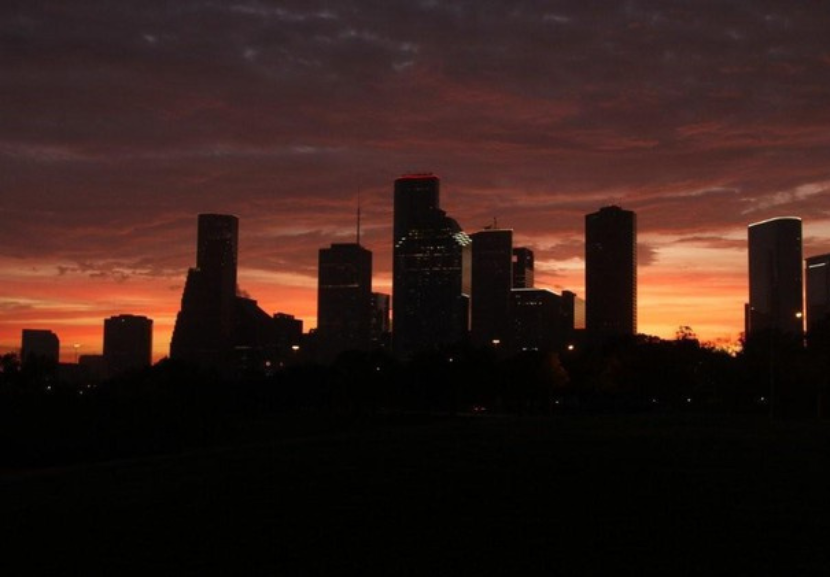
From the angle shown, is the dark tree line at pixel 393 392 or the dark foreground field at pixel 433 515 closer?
the dark foreground field at pixel 433 515

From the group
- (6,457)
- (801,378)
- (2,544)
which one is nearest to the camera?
(2,544)

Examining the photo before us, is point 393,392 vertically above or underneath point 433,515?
above

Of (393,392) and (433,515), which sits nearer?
(433,515)

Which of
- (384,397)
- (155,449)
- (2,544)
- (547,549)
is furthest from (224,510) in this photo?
(384,397)

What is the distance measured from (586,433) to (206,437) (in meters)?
20.9

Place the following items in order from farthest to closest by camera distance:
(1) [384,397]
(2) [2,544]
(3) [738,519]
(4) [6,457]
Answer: (1) [384,397] < (4) [6,457] < (3) [738,519] < (2) [2,544]

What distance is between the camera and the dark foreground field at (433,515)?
12070mm

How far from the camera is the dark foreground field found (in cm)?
1207

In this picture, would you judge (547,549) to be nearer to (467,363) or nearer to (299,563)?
(299,563)

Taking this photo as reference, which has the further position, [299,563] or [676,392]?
[676,392]

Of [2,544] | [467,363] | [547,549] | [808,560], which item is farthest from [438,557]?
[467,363]

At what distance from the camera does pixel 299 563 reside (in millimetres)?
12008

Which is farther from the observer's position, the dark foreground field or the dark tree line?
the dark tree line

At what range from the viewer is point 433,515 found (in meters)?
15.4
